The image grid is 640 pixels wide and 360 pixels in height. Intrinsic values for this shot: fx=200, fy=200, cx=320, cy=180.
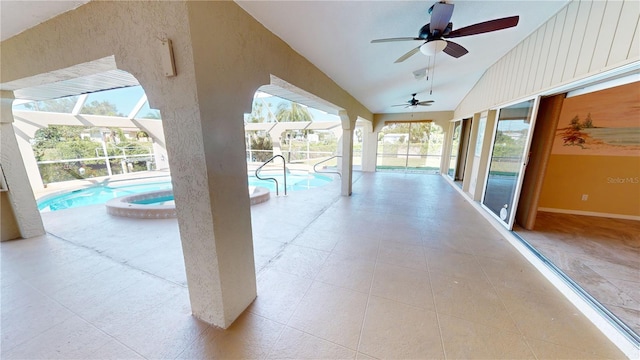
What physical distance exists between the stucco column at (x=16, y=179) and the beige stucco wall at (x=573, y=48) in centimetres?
594

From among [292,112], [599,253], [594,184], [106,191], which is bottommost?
[106,191]

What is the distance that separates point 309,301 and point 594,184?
500 centimetres

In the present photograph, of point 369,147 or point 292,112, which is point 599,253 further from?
point 292,112

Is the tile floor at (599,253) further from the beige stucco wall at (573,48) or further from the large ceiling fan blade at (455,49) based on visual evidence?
the large ceiling fan blade at (455,49)

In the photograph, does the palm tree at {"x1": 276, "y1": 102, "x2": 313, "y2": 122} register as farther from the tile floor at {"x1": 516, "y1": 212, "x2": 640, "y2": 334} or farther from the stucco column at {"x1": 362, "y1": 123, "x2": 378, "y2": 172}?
the tile floor at {"x1": 516, "y1": 212, "x2": 640, "y2": 334}

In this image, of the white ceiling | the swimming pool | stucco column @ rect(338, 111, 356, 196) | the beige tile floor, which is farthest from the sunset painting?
the swimming pool

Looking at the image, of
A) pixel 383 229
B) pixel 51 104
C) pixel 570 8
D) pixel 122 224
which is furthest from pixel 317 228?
pixel 51 104

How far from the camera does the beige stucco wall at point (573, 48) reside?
1453 millimetres

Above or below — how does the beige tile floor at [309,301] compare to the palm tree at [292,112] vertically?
below

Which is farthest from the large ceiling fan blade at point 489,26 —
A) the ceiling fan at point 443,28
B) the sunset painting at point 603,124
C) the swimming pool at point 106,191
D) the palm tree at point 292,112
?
the palm tree at point 292,112

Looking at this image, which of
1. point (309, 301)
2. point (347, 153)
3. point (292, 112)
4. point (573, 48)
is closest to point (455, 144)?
point (347, 153)

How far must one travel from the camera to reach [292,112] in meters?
12.3

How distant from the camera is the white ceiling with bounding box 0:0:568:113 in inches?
56.3

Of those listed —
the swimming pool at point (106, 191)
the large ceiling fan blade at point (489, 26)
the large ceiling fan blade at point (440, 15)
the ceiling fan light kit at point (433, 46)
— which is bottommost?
the swimming pool at point (106, 191)
